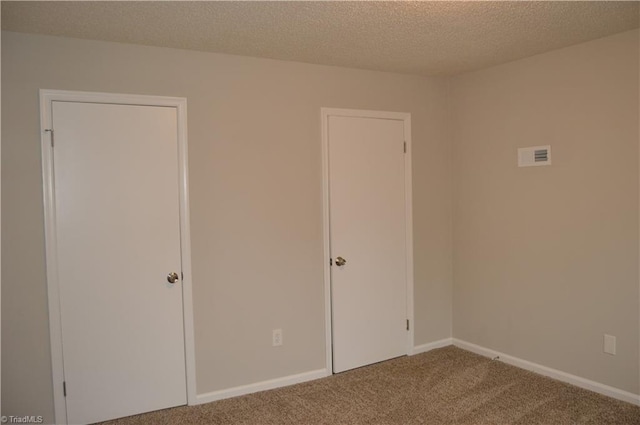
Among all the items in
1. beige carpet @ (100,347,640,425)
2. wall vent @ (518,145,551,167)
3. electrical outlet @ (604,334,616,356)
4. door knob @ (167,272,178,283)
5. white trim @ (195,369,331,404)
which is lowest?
beige carpet @ (100,347,640,425)

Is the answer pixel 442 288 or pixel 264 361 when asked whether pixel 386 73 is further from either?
pixel 264 361

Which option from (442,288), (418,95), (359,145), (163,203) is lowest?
(442,288)

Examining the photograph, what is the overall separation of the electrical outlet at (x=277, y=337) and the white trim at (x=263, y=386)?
26 centimetres

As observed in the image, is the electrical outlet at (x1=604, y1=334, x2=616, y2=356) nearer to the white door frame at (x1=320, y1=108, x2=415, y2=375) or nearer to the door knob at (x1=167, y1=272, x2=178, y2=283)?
the white door frame at (x1=320, y1=108, x2=415, y2=375)

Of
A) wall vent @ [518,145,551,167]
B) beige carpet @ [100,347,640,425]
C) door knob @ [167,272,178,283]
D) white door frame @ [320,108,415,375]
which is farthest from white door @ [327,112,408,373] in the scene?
door knob @ [167,272,178,283]

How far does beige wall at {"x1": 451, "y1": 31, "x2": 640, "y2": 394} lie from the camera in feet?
9.33

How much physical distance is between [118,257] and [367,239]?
1.83 meters

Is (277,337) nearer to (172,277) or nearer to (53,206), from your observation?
(172,277)

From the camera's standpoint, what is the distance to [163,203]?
2.88 m

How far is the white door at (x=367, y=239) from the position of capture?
346cm

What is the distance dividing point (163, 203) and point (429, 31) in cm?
197

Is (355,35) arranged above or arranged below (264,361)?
above

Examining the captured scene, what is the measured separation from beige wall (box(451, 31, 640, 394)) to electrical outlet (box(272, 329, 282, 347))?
1691 mm

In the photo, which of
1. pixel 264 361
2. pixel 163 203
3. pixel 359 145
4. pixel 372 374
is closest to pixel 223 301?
pixel 264 361
